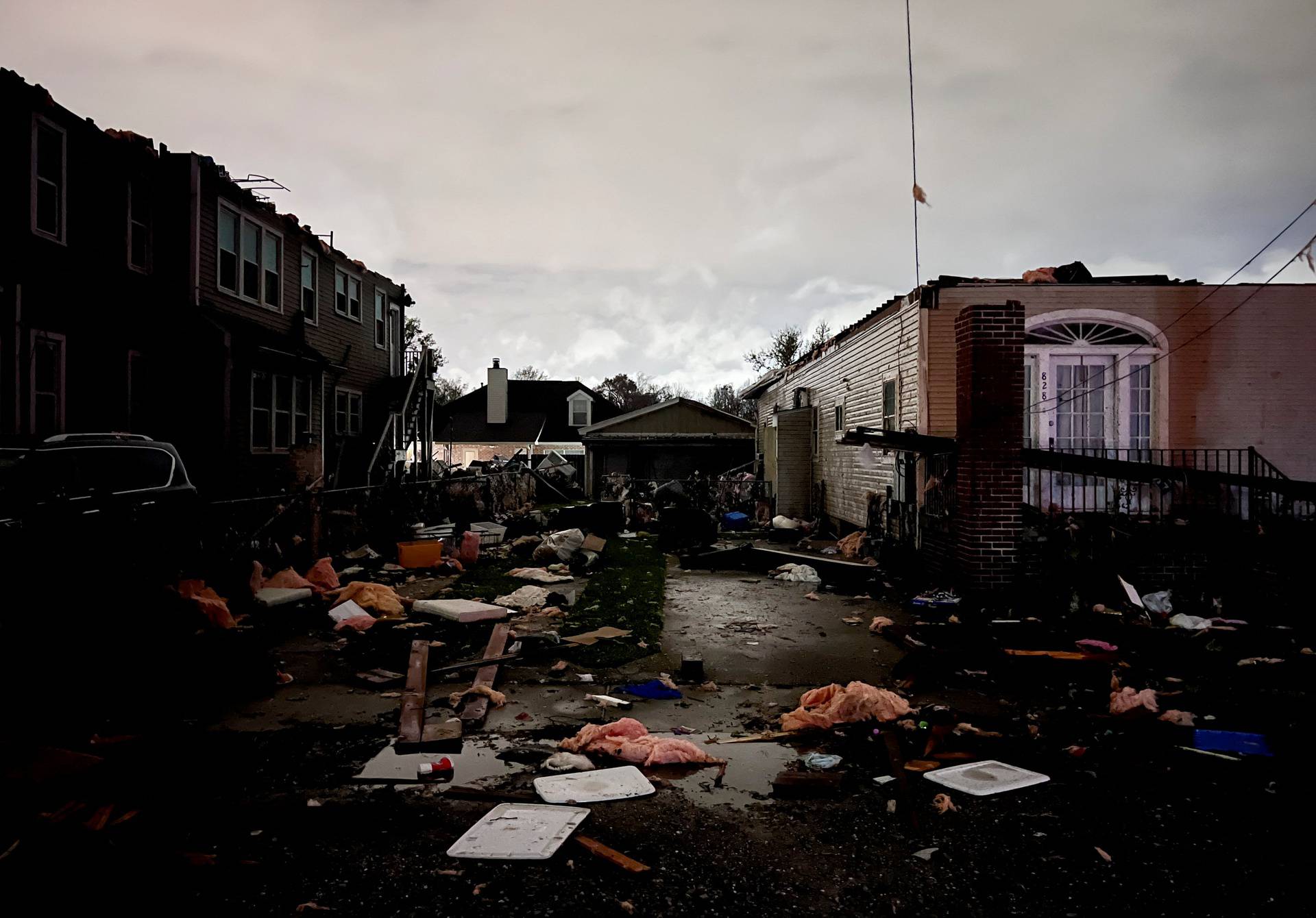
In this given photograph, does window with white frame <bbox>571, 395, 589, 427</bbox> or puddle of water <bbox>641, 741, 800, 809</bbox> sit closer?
puddle of water <bbox>641, 741, 800, 809</bbox>

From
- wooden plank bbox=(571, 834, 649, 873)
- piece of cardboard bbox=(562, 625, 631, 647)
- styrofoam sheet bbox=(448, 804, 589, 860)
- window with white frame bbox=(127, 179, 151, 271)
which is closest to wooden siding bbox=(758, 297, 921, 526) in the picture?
piece of cardboard bbox=(562, 625, 631, 647)

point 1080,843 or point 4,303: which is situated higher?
point 4,303

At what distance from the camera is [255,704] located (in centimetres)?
602

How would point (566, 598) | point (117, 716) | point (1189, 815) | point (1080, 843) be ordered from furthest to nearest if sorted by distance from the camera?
1. point (566, 598)
2. point (117, 716)
3. point (1189, 815)
4. point (1080, 843)

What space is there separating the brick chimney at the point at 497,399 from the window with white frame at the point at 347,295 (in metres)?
20.6

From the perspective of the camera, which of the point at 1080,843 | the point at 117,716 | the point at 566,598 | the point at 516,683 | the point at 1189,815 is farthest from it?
the point at 566,598

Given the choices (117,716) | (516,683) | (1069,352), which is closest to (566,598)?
(516,683)

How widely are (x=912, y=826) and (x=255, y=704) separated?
4745 millimetres

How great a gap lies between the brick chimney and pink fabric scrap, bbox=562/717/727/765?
1573 inches

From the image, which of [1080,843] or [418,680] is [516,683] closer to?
[418,680]

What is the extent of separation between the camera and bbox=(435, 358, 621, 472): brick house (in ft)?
143

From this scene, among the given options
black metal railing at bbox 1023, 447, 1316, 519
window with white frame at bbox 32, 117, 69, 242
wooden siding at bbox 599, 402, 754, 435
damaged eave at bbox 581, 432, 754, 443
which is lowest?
black metal railing at bbox 1023, 447, 1316, 519

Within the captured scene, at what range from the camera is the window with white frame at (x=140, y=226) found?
14297mm

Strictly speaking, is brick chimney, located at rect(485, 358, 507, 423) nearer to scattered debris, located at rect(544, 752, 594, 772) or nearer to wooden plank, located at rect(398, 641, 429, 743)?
wooden plank, located at rect(398, 641, 429, 743)
